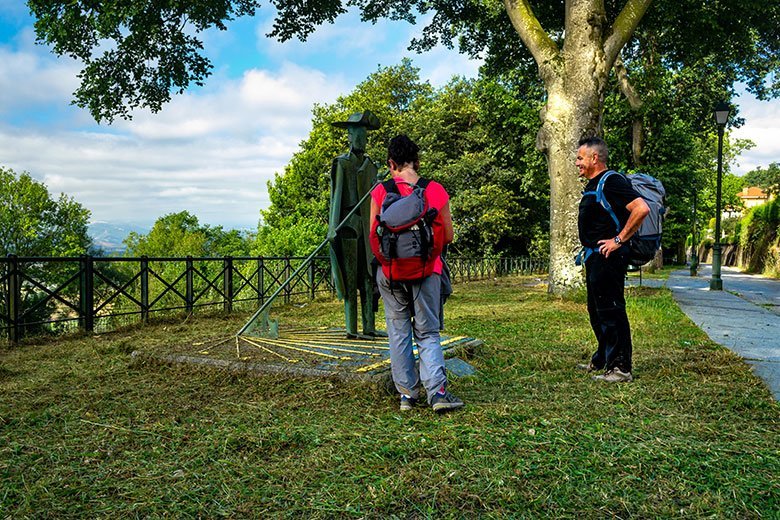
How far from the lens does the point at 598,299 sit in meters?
4.95

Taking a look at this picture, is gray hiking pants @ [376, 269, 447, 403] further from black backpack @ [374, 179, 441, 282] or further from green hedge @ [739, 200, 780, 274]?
green hedge @ [739, 200, 780, 274]

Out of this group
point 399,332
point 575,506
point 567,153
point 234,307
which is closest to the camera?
point 575,506

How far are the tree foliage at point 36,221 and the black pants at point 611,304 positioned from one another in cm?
3192

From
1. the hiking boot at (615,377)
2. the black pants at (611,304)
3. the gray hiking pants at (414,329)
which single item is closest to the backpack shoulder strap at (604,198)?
the black pants at (611,304)

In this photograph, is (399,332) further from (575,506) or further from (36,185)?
(36,185)

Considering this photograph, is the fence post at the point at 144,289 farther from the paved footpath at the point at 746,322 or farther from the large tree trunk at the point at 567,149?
the paved footpath at the point at 746,322

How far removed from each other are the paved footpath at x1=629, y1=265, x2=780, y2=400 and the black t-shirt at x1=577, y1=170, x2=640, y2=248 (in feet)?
5.76

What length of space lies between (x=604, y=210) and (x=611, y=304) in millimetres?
783

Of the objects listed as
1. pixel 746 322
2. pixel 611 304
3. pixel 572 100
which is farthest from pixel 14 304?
pixel 746 322

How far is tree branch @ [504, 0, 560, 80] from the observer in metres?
12.4

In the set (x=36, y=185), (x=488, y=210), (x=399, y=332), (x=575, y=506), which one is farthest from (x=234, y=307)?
(x=36, y=185)

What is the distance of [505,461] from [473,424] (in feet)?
2.31

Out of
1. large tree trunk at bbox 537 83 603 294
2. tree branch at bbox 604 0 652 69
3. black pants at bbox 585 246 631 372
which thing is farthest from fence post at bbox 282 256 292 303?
black pants at bbox 585 246 631 372

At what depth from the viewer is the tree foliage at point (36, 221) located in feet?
100
